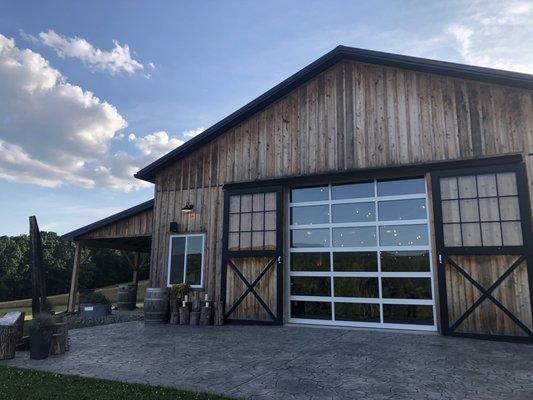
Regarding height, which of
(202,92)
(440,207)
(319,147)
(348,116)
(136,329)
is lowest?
(136,329)

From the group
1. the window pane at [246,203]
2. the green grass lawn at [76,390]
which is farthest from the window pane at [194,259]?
the green grass lawn at [76,390]

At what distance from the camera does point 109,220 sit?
13.1 meters

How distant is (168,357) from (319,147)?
554 centimetres

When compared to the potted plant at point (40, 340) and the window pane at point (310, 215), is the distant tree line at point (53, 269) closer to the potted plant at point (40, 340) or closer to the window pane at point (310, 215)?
the window pane at point (310, 215)

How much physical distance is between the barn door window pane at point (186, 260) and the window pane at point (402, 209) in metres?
4.55

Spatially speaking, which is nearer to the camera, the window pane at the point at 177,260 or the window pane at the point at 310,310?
the window pane at the point at 310,310

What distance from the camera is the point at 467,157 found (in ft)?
23.8

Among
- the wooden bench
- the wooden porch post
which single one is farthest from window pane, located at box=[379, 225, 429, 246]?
the wooden porch post

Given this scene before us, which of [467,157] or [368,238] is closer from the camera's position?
[467,157]

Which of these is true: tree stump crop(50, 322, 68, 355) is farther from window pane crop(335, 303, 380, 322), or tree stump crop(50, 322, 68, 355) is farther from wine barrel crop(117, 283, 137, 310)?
wine barrel crop(117, 283, 137, 310)

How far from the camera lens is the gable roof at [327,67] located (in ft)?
23.1

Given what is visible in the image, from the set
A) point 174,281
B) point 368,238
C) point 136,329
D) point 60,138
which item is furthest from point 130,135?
point 368,238

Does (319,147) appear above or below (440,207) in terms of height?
above

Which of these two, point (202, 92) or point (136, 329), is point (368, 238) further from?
point (202, 92)
